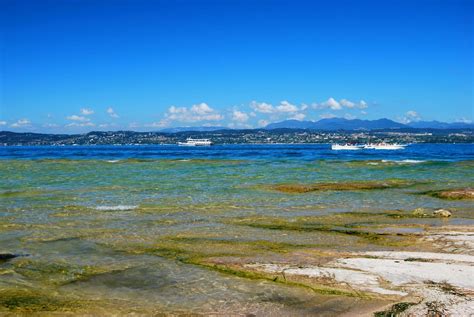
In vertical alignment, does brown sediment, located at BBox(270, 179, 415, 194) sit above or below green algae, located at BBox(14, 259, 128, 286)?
below

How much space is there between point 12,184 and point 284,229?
1351 inches

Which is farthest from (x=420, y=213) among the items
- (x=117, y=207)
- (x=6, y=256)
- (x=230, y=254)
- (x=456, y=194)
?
(x=6, y=256)

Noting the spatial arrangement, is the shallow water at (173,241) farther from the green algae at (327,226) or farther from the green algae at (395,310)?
the green algae at (395,310)

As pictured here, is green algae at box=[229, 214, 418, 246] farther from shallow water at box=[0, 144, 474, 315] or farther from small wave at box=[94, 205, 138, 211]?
small wave at box=[94, 205, 138, 211]

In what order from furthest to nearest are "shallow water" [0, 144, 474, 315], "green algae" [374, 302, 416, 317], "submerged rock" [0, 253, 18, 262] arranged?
"submerged rock" [0, 253, 18, 262] → "shallow water" [0, 144, 474, 315] → "green algae" [374, 302, 416, 317]

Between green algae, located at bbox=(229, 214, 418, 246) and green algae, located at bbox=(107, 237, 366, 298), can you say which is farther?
green algae, located at bbox=(229, 214, 418, 246)

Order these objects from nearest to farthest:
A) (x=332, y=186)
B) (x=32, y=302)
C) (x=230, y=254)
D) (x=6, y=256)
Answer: (x=32, y=302) < (x=6, y=256) < (x=230, y=254) < (x=332, y=186)

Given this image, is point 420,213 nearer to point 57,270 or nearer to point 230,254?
point 230,254

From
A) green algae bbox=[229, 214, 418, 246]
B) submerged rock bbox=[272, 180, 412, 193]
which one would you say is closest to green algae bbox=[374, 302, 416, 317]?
green algae bbox=[229, 214, 418, 246]

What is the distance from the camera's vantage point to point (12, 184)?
1805 inches

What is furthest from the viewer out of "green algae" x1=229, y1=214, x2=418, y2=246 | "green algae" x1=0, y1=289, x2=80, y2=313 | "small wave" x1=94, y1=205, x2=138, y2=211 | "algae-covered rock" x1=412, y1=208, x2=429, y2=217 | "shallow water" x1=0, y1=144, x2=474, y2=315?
"small wave" x1=94, y1=205, x2=138, y2=211

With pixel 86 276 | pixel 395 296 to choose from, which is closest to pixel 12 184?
pixel 86 276

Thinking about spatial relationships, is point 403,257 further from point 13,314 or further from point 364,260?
point 13,314

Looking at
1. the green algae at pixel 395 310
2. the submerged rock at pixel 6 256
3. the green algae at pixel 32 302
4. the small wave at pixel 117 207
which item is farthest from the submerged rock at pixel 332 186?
the green algae at pixel 32 302
